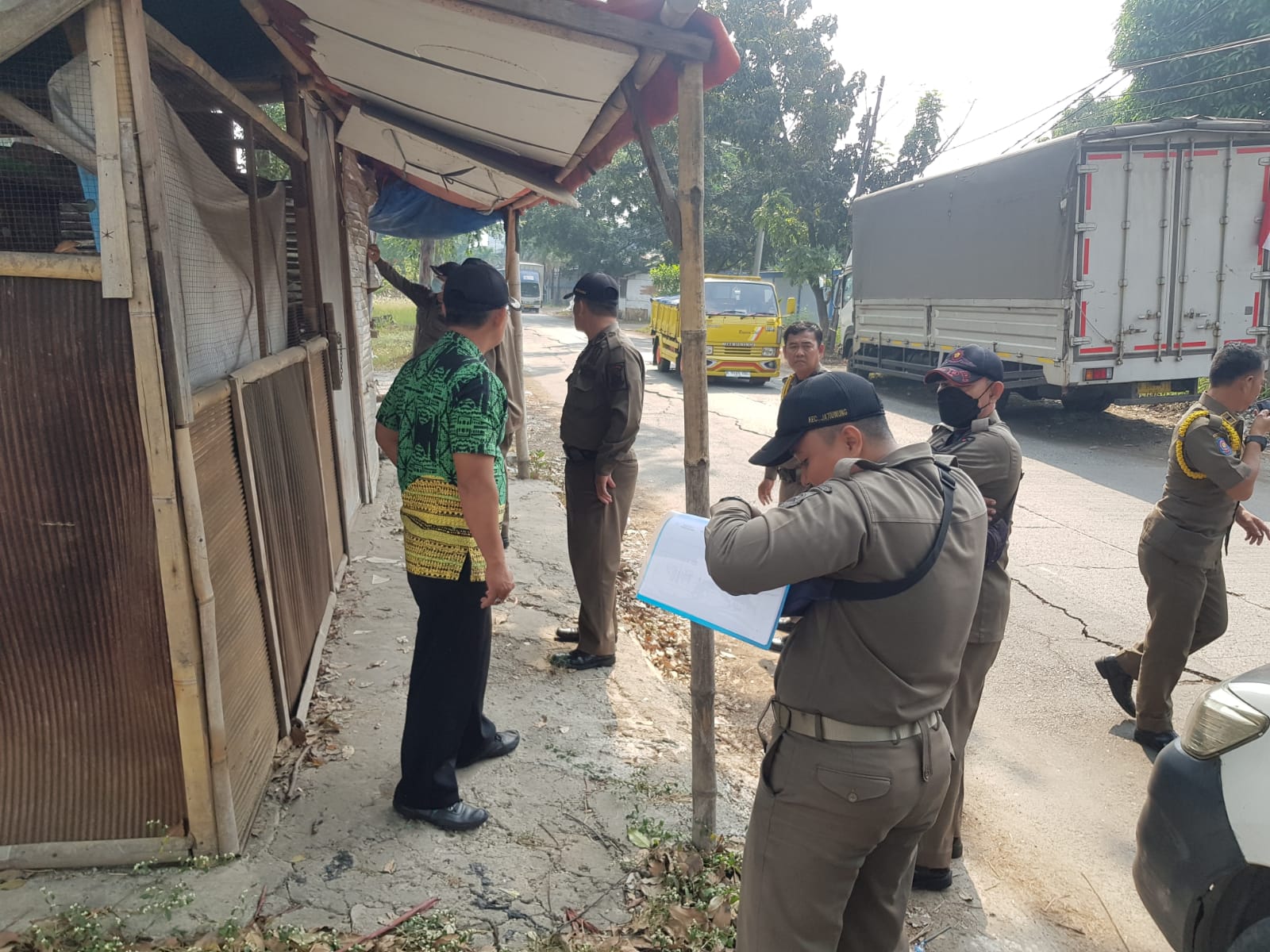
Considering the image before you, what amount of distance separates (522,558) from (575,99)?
3513mm

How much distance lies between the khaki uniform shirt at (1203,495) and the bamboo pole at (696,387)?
2.43 meters

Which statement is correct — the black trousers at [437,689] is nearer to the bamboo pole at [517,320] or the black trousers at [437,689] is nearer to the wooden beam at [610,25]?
the wooden beam at [610,25]

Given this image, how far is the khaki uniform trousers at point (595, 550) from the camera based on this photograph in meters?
4.58

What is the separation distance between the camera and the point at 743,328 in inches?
689

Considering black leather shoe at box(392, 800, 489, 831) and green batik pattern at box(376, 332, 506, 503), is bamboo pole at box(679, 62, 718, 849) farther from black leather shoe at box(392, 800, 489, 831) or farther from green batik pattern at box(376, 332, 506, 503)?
black leather shoe at box(392, 800, 489, 831)

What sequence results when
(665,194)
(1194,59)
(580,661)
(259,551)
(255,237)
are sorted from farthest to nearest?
1. (1194,59)
2. (580,661)
3. (255,237)
4. (259,551)
5. (665,194)

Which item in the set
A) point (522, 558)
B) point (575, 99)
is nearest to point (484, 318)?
point (575, 99)

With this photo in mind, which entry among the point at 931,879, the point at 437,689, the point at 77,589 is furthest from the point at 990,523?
the point at 77,589

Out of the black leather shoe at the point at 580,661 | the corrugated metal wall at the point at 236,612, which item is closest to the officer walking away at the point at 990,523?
the black leather shoe at the point at 580,661

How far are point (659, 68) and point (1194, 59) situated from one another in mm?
18447

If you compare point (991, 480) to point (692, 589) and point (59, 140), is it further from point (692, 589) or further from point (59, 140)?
point (59, 140)

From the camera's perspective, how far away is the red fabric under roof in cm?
263

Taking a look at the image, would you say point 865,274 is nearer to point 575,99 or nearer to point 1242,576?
point 1242,576

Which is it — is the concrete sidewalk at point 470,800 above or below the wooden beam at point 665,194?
below
